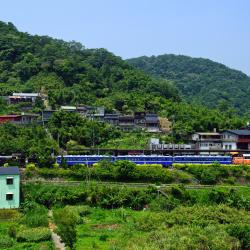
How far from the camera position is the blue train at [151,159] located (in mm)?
46781

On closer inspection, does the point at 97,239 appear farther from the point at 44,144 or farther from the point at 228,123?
the point at 228,123

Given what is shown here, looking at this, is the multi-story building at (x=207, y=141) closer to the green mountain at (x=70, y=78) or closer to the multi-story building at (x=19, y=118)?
the green mountain at (x=70, y=78)

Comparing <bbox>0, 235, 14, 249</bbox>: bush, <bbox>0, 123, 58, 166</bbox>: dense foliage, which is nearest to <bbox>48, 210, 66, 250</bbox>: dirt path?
<bbox>0, 235, 14, 249</bbox>: bush

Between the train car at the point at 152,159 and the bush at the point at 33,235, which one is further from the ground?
the train car at the point at 152,159

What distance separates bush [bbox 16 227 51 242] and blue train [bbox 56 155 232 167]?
53.6ft

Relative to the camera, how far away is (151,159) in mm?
48531

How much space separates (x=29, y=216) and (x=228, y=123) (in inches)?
1455

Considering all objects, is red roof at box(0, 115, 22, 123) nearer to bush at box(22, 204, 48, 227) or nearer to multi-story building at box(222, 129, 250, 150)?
multi-story building at box(222, 129, 250, 150)

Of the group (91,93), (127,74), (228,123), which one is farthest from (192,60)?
(228,123)

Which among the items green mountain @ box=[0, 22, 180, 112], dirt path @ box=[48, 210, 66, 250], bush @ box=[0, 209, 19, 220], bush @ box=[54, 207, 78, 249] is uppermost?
green mountain @ box=[0, 22, 180, 112]

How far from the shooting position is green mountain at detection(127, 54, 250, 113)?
127 meters

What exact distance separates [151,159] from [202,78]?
359ft

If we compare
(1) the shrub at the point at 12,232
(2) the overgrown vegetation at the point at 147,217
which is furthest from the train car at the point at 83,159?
(1) the shrub at the point at 12,232

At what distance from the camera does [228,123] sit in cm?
6475
